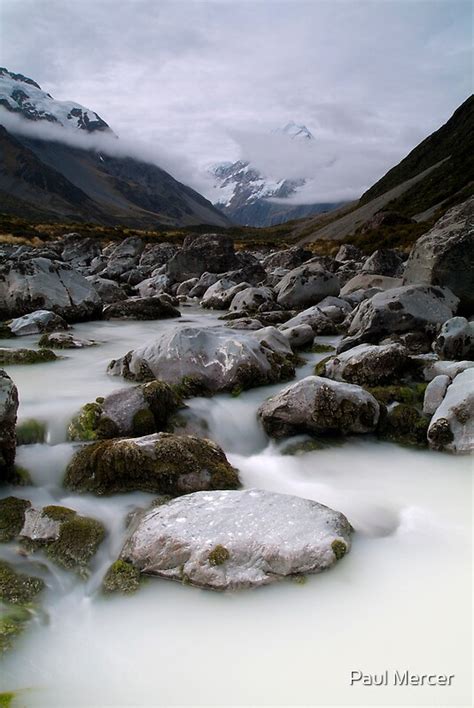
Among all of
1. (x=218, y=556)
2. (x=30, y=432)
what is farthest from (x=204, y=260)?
(x=218, y=556)

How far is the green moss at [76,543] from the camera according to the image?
5.84 m

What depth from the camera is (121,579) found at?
5.62m

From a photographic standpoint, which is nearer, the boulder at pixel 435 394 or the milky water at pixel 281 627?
the milky water at pixel 281 627

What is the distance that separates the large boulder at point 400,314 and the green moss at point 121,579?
9653 millimetres

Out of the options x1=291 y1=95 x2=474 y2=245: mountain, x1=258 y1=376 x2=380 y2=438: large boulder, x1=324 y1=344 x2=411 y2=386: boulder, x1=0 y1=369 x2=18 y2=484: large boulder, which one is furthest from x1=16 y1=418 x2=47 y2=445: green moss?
x1=291 y1=95 x2=474 y2=245: mountain

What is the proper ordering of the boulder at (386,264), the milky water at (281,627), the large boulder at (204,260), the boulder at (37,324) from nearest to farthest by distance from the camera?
the milky water at (281,627) → the boulder at (37,324) → the boulder at (386,264) → the large boulder at (204,260)

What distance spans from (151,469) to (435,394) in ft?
18.4

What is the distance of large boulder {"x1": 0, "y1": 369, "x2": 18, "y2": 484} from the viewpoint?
281 inches

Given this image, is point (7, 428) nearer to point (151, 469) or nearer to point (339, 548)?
point (151, 469)

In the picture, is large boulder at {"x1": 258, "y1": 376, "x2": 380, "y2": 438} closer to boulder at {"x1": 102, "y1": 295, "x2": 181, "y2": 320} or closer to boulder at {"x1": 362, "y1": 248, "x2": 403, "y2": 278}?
boulder at {"x1": 102, "y1": 295, "x2": 181, "y2": 320}

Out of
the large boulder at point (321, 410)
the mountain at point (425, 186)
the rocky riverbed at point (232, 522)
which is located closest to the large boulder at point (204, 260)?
the rocky riverbed at point (232, 522)

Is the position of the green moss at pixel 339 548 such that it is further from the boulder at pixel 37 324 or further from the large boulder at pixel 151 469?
the boulder at pixel 37 324

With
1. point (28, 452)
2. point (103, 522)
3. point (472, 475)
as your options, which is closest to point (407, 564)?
point (472, 475)

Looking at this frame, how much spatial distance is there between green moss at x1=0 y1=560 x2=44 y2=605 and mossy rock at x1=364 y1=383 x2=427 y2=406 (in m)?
6.75
